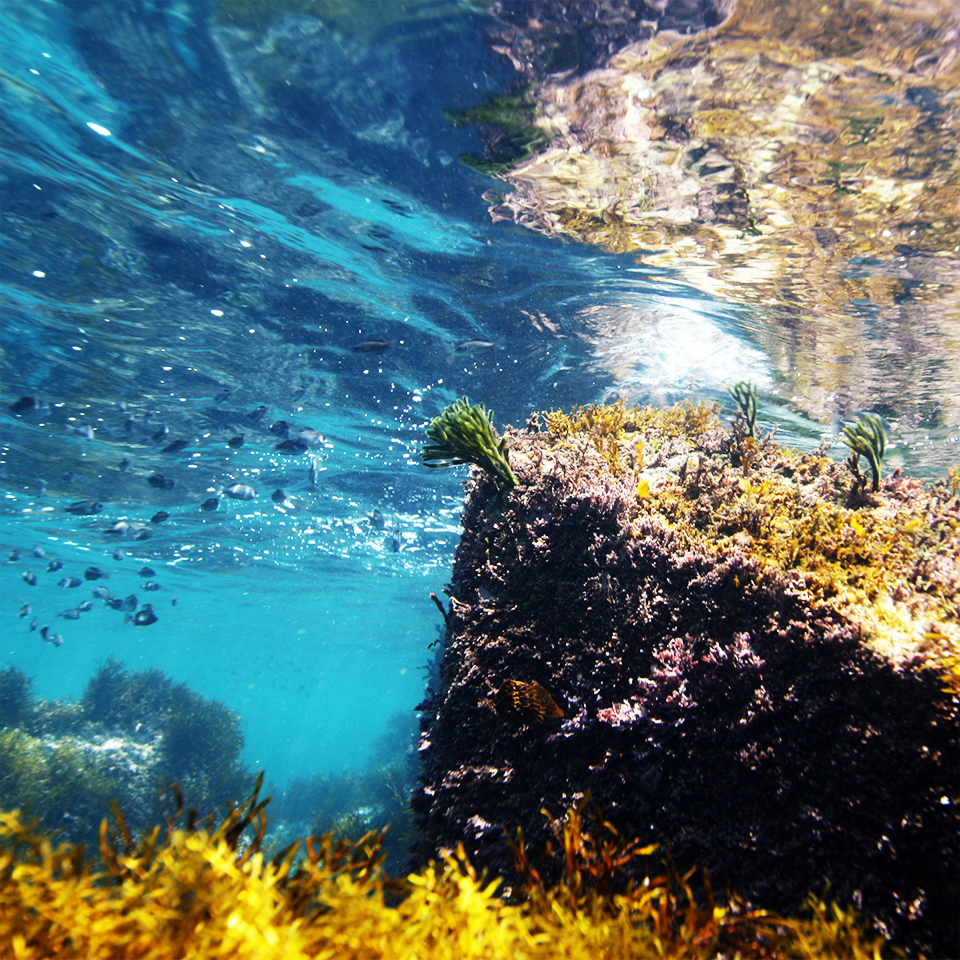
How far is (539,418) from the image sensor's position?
10633mm

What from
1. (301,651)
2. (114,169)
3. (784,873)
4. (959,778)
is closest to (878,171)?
(959,778)

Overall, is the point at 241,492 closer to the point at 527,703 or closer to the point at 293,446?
the point at 293,446

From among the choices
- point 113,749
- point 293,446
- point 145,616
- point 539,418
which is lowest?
point 113,749

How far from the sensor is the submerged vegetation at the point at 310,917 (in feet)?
5.97

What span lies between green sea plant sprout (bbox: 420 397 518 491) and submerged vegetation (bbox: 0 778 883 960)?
3.75 meters

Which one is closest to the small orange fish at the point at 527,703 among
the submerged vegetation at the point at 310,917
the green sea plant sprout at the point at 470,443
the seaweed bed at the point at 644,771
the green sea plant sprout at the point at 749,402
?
the seaweed bed at the point at 644,771

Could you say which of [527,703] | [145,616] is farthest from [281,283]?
[527,703]

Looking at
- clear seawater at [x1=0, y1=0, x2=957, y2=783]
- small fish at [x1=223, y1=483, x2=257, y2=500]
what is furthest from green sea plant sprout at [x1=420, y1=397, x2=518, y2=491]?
small fish at [x1=223, y1=483, x2=257, y2=500]

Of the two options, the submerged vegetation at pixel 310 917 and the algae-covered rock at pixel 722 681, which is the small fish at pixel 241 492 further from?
the submerged vegetation at pixel 310 917

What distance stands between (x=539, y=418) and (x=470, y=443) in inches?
214

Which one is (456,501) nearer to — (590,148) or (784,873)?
(590,148)

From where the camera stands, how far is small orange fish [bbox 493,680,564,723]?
371 centimetres

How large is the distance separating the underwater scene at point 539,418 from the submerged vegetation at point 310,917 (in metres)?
0.02

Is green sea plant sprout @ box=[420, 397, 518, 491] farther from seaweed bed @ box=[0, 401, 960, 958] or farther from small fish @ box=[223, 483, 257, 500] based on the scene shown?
small fish @ box=[223, 483, 257, 500]
